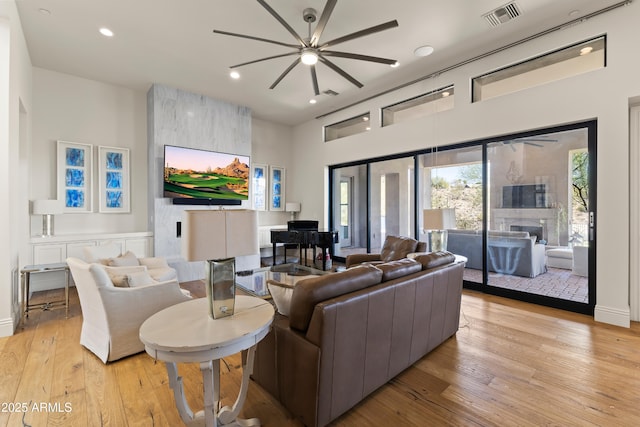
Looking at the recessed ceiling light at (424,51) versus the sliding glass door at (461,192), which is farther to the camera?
the sliding glass door at (461,192)

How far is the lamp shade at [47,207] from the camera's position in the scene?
4.14 m

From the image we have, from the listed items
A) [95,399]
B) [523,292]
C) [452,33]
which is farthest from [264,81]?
[523,292]

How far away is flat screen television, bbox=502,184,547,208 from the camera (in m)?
3.91

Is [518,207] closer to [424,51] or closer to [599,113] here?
[599,113]

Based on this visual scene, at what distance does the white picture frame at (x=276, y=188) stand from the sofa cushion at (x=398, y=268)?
530cm

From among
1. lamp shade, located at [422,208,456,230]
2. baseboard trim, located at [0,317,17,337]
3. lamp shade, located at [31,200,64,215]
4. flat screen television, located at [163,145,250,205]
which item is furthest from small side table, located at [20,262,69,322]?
lamp shade, located at [422,208,456,230]

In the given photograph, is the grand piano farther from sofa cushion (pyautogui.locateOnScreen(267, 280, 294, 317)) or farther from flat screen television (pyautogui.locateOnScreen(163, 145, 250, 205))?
sofa cushion (pyautogui.locateOnScreen(267, 280, 294, 317))

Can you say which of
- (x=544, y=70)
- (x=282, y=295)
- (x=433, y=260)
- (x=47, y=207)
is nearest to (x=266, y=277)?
(x=282, y=295)

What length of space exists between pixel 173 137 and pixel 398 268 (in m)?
4.82

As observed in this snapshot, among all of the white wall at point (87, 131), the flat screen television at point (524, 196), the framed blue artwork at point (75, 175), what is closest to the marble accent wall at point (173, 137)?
the white wall at point (87, 131)

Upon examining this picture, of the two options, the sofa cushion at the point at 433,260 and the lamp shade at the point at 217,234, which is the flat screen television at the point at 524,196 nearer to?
the sofa cushion at the point at 433,260

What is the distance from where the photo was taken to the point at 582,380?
7.13 feet

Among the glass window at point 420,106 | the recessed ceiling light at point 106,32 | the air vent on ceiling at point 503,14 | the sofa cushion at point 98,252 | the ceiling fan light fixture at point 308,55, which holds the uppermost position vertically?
the recessed ceiling light at point 106,32

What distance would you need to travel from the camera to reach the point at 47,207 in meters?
4.19
